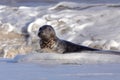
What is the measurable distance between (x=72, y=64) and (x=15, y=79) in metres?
1.39

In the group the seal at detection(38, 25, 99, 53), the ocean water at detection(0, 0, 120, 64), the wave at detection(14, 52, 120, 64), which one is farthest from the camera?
the ocean water at detection(0, 0, 120, 64)

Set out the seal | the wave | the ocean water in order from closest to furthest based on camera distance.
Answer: the wave < the seal < the ocean water

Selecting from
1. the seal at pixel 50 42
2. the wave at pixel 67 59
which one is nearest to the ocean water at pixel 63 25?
the seal at pixel 50 42

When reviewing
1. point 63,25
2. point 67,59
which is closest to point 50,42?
point 67,59

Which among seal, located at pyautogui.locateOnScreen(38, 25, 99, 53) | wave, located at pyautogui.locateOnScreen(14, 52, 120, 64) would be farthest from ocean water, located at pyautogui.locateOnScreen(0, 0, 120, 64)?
wave, located at pyautogui.locateOnScreen(14, 52, 120, 64)

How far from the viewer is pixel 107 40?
44.0 ft

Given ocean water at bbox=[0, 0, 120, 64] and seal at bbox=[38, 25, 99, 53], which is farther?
ocean water at bbox=[0, 0, 120, 64]

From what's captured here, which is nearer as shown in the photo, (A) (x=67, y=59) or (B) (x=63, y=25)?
(A) (x=67, y=59)

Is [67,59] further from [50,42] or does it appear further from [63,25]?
[63,25]

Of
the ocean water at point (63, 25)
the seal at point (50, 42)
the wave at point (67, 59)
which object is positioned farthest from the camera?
the ocean water at point (63, 25)

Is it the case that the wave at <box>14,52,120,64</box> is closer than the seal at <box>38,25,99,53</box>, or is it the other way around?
the wave at <box>14,52,120,64</box>

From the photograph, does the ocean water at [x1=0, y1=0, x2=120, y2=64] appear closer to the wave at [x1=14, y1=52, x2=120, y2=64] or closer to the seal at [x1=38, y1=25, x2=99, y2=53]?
the seal at [x1=38, y1=25, x2=99, y2=53]

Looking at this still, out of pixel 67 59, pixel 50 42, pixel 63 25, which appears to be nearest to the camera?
pixel 67 59

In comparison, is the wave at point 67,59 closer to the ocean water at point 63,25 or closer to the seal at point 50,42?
the seal at point 50,42
